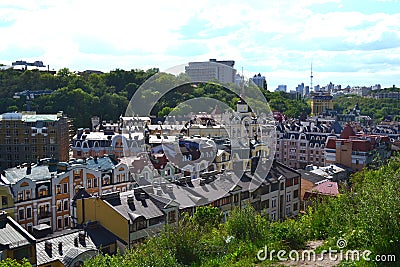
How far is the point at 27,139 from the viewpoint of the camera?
31453mm

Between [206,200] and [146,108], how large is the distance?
2914 cm

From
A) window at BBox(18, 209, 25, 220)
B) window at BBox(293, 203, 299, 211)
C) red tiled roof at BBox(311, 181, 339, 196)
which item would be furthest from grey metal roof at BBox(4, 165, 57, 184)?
red tiled roof at BBox(311, 181, 339, 196)

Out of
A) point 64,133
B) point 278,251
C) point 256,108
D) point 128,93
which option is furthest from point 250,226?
point 128,93

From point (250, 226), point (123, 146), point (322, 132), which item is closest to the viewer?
point (250, 226)

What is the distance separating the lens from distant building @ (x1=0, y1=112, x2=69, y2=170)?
3131 cm

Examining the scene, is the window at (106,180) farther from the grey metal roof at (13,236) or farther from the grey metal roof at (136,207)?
the grey metal roof at (13,236)

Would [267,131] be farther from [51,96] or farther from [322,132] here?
[51,96]

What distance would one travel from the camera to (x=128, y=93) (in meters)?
55.3

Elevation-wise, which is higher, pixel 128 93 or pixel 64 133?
pixel 128 93

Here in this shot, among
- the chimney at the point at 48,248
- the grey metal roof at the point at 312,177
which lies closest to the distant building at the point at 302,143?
the grey metal roof at the point at 312,177

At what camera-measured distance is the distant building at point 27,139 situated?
31.3 m

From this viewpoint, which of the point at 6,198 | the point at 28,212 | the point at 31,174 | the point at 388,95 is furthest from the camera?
the point at 388,95

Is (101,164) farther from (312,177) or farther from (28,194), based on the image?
(312,177)

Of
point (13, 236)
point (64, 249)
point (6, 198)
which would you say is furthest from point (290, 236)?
→ point (6, 198)
